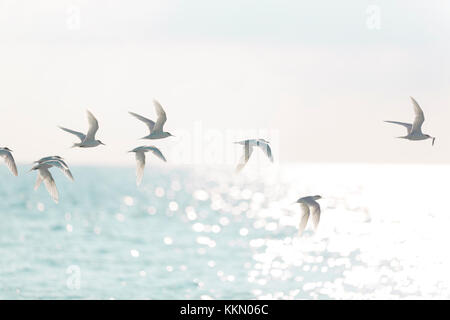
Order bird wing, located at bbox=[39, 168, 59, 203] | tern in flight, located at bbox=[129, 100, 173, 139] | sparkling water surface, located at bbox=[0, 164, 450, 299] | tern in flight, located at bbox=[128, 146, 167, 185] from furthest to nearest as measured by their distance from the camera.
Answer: sparkling water surface, located at bbox=[0, 164, 450, 299], bird wing, located at bbox=[39, 168, 59, 203], tern in flight, located at bbox=[129, 100, 173, 139], tern in flight, located at bbox=[128, 146, 167, 185]

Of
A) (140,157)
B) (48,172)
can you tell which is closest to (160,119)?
(140,157)

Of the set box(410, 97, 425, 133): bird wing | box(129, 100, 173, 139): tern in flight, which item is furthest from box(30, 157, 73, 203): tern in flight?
box(410, 97, 425, 133): bird wing

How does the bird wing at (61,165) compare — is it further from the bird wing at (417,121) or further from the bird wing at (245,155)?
the bird wing at (417,121)

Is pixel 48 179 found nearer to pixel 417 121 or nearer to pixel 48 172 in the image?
pixel 48 172

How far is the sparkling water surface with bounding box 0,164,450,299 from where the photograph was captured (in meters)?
53.3

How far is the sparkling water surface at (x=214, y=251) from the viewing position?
175 ft

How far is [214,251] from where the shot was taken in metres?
75.2

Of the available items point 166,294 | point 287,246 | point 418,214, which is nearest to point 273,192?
point 418,214

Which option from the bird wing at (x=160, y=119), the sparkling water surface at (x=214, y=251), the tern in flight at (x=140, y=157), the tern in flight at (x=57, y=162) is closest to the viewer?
the tern in flight at (x=57, y=162)

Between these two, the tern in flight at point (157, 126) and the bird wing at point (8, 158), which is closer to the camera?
the bird wing at point (8, 158)

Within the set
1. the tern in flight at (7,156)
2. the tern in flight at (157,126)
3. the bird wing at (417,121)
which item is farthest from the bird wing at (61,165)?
the bird wing at (417,121)

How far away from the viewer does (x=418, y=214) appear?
121625mm

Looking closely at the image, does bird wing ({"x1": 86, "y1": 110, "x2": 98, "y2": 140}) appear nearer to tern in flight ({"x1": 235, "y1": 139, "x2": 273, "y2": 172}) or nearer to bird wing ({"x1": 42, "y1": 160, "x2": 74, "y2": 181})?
bird wing ({"x1": 42, "y1": 160, "x2": 74, "y2": 181})

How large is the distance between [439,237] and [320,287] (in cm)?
3930
